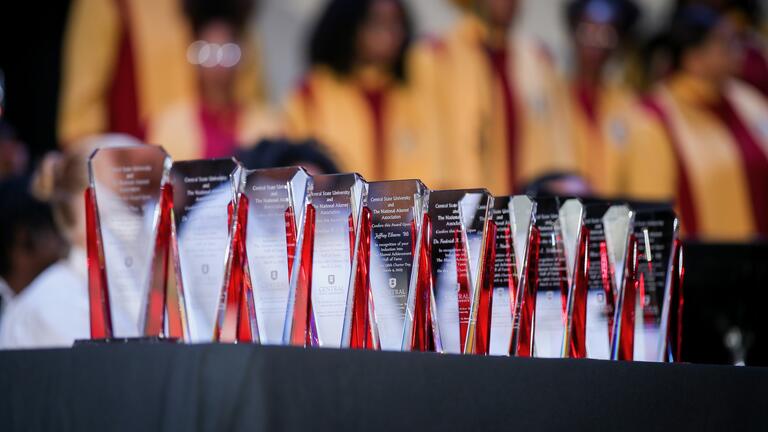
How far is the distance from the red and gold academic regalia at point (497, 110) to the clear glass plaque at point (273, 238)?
3.44 m

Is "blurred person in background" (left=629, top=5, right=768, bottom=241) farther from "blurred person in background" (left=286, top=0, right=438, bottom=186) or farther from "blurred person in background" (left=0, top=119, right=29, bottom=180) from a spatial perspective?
"blurred person in background" (left=0, top=119, right=29, bottom=180)

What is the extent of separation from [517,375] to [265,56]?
3681 millimetres

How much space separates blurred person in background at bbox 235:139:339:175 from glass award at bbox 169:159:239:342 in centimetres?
97

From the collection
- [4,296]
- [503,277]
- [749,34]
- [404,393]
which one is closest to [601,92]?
[749,34]

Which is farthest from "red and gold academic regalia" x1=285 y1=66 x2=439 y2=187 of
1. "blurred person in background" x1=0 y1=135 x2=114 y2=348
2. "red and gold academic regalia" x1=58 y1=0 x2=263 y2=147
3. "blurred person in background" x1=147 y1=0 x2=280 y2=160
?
"blurred person in background" x1=0 y1=135 x2=114 y2=348

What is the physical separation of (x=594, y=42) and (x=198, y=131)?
2024 millimetres

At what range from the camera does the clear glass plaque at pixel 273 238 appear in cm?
121

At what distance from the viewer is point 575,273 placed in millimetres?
1271

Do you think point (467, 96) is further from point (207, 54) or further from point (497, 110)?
point (207, 54)

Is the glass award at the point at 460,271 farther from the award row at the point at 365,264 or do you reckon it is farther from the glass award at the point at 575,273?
the glass award at the point at 575,273

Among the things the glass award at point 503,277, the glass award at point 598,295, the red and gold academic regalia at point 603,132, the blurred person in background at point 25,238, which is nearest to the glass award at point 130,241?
the glass award at point 503,277

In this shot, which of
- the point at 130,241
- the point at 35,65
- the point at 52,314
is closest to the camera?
the point at 130,241

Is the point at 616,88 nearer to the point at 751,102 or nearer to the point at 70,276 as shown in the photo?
the point at 751,102

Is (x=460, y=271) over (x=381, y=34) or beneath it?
beneath
